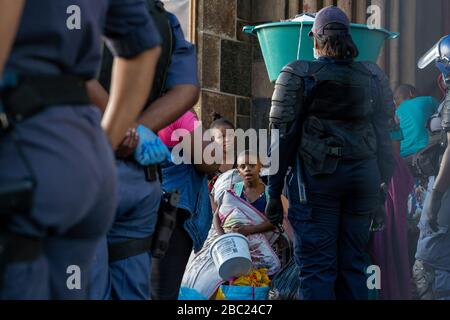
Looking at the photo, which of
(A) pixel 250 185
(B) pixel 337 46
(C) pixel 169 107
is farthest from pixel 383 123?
(C) pixel 169 107

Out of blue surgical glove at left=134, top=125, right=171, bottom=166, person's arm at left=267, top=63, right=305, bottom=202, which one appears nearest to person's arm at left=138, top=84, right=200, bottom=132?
blue surgical glove at left=134, top=125, right=171, bottom=166

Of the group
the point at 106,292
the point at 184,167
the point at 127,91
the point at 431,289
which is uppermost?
the point at 127,91

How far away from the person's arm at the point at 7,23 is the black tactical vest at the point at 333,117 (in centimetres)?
367

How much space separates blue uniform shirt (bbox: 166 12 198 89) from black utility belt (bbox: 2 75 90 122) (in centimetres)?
181

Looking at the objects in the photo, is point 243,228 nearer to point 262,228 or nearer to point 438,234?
point 262,228

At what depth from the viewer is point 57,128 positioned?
233 cm

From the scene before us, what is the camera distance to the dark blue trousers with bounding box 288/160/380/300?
5902mm

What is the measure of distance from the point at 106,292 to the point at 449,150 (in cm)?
329


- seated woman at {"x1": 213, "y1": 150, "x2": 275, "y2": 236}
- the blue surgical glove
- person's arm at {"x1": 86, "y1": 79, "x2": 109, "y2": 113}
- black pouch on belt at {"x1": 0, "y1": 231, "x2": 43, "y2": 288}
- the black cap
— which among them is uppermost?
the black cap

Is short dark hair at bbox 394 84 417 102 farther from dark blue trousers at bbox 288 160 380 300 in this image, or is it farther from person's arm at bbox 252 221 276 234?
dark blue trousers at bbox 288 160 380 300

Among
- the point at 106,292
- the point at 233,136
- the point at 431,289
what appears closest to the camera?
the point at 106,292

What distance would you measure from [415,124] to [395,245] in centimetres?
110

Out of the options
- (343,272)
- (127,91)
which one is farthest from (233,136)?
(127,91)
